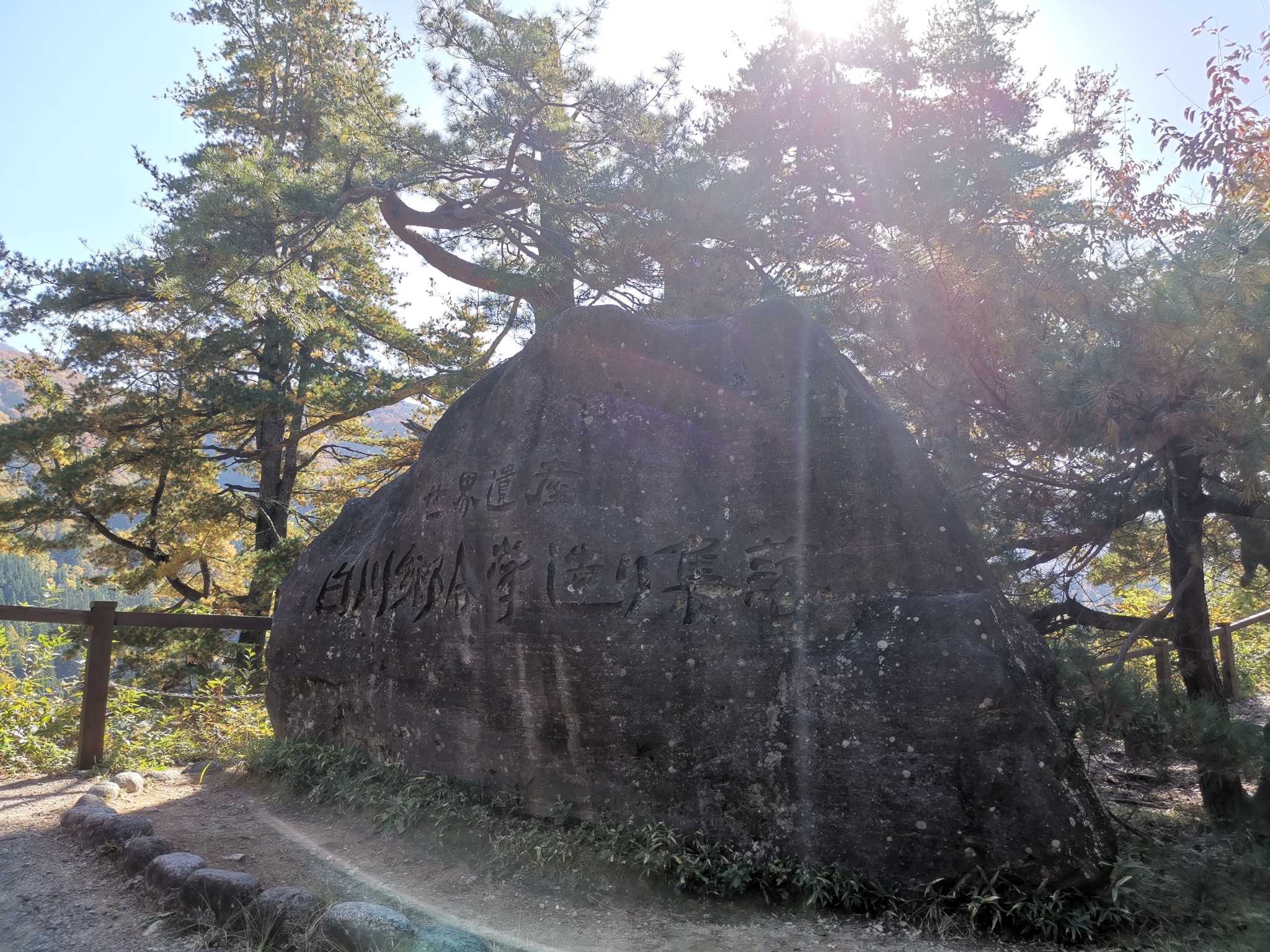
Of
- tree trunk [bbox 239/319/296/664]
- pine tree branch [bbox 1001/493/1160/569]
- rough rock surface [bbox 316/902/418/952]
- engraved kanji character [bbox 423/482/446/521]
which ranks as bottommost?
rough rock surface [bbox 316/902/418/952]

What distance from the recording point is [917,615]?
4.08 meters

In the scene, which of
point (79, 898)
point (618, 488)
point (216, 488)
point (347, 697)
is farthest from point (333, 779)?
point (216, 488)

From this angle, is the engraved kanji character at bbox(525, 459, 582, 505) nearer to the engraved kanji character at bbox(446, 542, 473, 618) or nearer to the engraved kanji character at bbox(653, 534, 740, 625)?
the engraved kanji character at bbox(446, 542, 473, 618)

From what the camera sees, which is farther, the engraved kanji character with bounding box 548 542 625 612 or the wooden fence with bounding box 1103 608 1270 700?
the wooden fence with bounding box 1103 608 1270 700

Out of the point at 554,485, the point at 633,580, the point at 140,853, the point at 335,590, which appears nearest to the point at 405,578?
the point at 335,590

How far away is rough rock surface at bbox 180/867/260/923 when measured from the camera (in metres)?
3.86

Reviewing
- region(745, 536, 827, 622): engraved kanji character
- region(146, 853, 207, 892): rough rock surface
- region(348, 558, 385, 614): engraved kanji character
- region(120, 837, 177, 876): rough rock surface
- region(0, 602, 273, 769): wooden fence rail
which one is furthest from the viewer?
region(0, 602, 273, 769): wooden fence rail

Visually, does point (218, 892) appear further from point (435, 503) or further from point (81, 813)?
point (435, 503)

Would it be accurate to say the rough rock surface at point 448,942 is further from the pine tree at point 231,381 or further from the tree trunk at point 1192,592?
the pine tree at point 231,381

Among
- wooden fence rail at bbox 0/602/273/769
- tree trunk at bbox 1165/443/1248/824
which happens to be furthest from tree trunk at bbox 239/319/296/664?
tree trunk at bbox 1165/443/1248/824

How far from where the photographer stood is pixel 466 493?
5.73 meters

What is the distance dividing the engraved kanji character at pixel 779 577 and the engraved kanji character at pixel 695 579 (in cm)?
12

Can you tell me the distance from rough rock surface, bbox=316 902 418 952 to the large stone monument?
1.37 m

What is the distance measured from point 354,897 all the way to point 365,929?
35.6 inches
